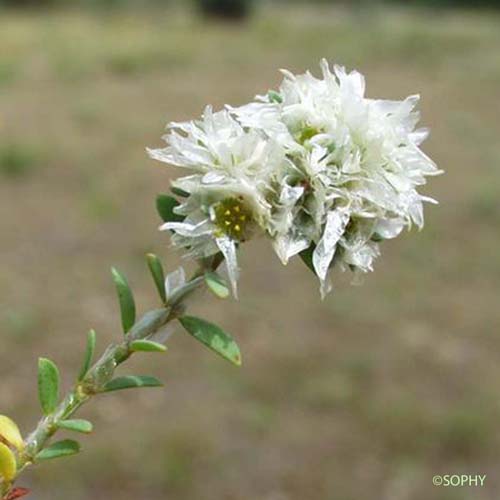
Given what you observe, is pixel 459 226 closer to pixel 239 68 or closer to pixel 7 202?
pixel 7 202

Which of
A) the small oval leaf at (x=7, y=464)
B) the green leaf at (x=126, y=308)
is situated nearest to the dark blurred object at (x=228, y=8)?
the green leaf at (x=126, y=308)

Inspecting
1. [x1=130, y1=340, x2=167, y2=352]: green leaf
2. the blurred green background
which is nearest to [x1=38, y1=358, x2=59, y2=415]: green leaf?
[x1=130, y1=340, x2=167, y2=352]: green leaf

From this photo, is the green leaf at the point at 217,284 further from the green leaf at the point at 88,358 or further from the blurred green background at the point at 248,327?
the blurred green background at the point at 248,327

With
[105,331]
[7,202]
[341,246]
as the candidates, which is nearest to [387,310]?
[105,331]

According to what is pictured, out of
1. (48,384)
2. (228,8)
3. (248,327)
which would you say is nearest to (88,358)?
(48,384)

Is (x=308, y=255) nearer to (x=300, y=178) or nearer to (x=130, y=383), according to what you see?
(x=300, y=178)

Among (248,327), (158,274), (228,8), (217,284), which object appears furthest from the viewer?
(228,8)

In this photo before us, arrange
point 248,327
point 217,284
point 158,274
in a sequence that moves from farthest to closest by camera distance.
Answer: point 248,327, point 158,274, point 217,284

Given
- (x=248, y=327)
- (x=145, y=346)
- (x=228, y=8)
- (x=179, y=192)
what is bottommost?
(x=228, y=8)

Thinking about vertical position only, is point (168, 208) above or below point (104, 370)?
above
